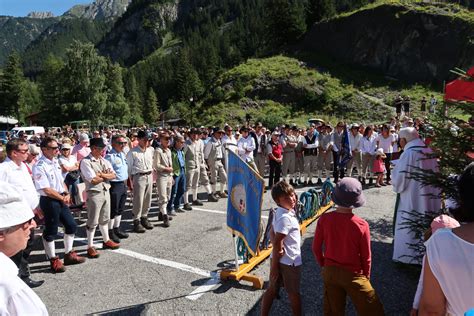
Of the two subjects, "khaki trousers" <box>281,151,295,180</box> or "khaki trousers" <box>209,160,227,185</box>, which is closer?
"khaki trousers" <box>209,160,227,185</box>

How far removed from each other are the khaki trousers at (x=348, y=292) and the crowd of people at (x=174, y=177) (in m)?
0.01

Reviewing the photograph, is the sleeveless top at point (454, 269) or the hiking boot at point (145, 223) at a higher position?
the sleeveless top at point (454, 269)

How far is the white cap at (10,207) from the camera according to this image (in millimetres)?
1696

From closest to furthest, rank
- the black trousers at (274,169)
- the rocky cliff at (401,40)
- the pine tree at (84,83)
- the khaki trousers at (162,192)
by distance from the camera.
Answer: the khaki trousers at (162,192), the black trousers at (274,169), the pine tree at (84,83), the rocky cliff at (401,40)

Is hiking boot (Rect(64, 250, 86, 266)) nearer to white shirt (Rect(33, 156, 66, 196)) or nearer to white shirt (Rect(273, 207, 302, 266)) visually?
white shirt (Rect(33, 156, 66, 196))

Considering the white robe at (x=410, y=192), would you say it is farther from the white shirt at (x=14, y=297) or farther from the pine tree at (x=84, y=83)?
the pine tree at (x=84, y=83)

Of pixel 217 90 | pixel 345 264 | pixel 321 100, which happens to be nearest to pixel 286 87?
pixel 321 100

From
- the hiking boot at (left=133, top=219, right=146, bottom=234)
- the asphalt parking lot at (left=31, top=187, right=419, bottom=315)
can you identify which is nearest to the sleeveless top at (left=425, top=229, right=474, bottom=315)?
the asphalt parking lot at (left=31, top=187, right=419, bottom=315)

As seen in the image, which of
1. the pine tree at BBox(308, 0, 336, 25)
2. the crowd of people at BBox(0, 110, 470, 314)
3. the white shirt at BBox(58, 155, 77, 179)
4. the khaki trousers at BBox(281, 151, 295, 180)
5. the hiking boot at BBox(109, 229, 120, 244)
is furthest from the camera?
the pine tree at BBox(308, 0, 336, 25)

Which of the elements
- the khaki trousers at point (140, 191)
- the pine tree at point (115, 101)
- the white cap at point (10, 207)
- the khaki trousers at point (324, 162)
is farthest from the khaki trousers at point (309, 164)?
the pine tree at point (115, 101)

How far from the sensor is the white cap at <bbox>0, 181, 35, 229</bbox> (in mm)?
1696

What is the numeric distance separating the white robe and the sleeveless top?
337cm

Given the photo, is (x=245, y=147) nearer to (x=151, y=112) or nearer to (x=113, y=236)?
(x=113, y=236)

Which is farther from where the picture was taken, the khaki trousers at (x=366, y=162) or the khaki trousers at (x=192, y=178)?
the khaki trousers at (x=366, y=162)
